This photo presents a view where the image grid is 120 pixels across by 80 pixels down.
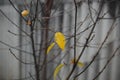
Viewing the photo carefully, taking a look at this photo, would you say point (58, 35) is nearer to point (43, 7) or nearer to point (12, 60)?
point (43, 7)

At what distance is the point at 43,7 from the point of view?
1.90 metres

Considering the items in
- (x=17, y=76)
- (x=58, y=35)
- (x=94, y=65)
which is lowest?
(x=17, y=76)

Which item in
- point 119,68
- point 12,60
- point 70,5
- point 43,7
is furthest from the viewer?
Result: point 12,60

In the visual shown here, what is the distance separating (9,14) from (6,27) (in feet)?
0.76

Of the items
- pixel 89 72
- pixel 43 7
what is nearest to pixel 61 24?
pixel 89 72

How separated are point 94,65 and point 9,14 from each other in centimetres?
178

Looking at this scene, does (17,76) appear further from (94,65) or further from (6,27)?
(94,65)

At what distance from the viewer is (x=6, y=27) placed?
4.59 metres

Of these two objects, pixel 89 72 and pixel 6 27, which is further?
pixel 6 27

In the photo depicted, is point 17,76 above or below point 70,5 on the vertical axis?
below

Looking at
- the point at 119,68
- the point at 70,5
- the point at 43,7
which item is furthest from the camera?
the point at 70,5

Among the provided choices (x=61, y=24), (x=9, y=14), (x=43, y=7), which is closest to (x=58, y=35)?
(x=43, y=7)

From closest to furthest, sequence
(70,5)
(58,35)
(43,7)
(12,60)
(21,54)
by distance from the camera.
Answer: (58,35) < (43,7) < (70,5) < (21,54) < (12,60)

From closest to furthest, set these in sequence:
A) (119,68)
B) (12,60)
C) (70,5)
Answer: (119,68) < (70,5) < (12,60)
